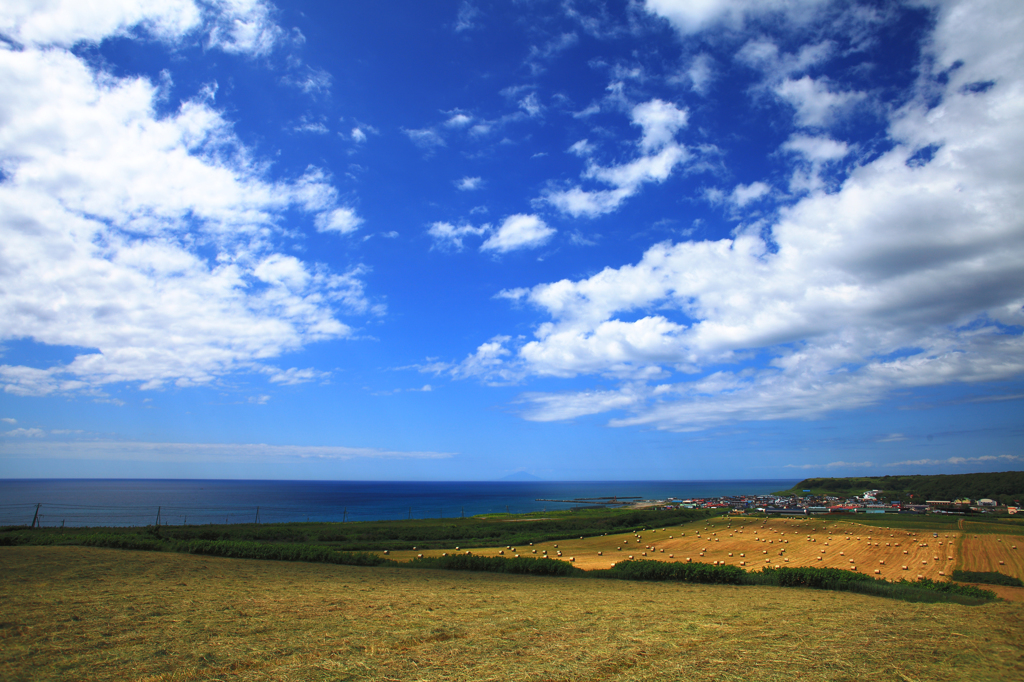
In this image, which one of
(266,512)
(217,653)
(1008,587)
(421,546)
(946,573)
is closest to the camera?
(217,653)

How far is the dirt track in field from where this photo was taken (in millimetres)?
27250

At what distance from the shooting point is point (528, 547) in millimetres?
35344

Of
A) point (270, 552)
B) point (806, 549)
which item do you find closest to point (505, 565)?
point (270, 552)

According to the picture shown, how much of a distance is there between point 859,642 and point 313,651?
8.74 metres

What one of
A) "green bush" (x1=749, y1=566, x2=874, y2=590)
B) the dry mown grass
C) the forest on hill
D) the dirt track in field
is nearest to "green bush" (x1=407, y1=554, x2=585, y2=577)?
the dry mown grass

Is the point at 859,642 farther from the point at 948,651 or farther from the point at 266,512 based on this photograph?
the point at 266,512

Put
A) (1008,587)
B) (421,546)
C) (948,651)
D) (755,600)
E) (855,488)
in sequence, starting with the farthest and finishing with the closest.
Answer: (855,488)
(421,546)
(1008,587)
(755,600)
(948,651)

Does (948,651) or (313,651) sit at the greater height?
(313,651)

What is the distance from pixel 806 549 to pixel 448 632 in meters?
34.8

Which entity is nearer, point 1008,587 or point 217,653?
point 217,653

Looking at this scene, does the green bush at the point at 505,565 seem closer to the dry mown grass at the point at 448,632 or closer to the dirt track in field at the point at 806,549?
the dry mown grass at the point at 448,632

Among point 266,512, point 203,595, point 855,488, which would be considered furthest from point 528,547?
point 855,488

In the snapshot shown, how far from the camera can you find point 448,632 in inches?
318

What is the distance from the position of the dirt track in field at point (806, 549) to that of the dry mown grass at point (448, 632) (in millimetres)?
15589
